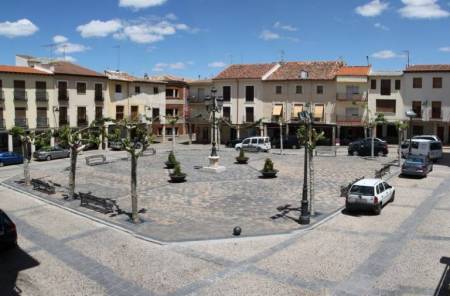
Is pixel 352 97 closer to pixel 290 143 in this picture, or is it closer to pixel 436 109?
pixel 436 109

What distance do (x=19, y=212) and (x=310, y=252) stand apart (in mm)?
15226

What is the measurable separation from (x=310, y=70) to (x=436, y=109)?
49.9 feet

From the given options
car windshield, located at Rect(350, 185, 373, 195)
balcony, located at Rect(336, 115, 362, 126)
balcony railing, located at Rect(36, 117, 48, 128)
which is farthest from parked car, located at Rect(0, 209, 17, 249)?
balcony, located at Rect(336, 115, 362, 126)

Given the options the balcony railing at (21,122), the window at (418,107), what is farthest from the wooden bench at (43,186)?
the window at (418,107)

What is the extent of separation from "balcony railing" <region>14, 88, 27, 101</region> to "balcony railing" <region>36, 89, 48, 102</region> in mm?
1455

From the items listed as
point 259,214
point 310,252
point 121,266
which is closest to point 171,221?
point 259,214

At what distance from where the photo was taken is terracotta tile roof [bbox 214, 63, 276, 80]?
5966 centimetres

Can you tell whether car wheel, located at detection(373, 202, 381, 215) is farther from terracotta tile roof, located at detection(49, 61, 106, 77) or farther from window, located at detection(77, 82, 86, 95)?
window, located at detection(77, 82, 86, 95)

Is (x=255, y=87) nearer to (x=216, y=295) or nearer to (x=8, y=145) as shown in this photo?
(x=8, y=145)

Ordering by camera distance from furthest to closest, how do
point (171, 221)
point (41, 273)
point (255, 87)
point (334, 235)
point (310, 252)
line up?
point (255, 87), point (171, 221), point (334, 235), point (310, 252), point (41, 273)

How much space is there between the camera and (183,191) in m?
28.4

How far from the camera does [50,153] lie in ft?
152

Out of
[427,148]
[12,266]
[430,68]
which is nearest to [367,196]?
[12,266]

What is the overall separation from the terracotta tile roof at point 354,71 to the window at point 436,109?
812 cm
